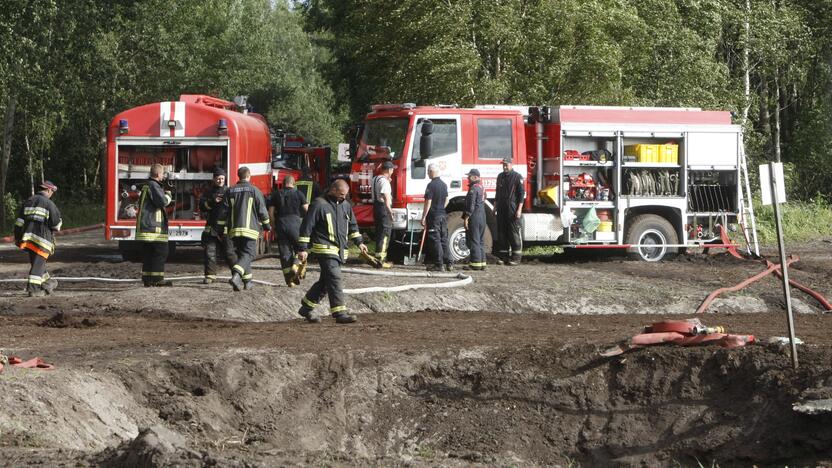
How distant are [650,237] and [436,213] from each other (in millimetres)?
4972

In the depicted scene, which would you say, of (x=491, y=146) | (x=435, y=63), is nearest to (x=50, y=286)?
(x=491, y=146)

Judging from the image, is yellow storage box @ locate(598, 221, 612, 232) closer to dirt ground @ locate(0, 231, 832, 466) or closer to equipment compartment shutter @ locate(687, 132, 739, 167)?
equipment compartment shutter @ locate(687, 132, 739, 167)

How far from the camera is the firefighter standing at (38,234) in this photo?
1543 cm

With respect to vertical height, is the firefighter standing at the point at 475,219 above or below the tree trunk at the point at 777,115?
below

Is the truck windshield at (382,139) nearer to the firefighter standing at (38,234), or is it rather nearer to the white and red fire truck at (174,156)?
the white and red fire truck at (174,156)

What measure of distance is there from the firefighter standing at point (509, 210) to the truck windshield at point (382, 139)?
192 centimetres

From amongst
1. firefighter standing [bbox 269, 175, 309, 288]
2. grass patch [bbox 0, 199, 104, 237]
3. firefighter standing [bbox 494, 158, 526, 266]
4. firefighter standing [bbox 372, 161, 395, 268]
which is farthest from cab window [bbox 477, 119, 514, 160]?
grass patch [bbox 0, 199, 104, 237]

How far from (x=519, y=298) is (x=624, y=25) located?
47.1 feet

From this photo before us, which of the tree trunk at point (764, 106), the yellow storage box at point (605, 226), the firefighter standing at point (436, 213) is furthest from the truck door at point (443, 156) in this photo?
the tree trunk at point (764, 106)

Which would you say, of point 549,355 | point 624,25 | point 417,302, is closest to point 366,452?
point 549,355

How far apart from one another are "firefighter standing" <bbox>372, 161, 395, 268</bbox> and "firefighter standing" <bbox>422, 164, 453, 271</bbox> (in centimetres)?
73

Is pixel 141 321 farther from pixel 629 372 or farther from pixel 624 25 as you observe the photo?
pixel 624 25

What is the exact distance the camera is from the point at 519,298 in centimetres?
1633

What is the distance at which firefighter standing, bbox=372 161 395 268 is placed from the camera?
18766 millimetres
